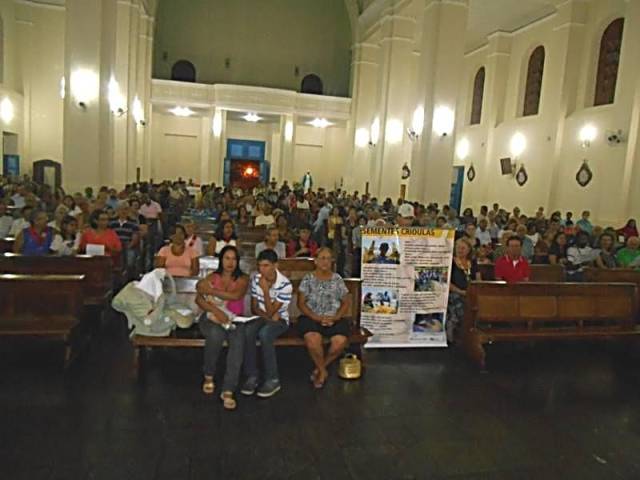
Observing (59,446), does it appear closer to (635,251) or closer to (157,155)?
(635,251)

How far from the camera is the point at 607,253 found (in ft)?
28.8

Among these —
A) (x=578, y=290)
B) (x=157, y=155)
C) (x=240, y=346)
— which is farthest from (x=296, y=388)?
(x=157, y=155)

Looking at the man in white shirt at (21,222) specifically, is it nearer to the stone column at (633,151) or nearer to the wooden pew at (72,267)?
the wooden pew at (72,267)

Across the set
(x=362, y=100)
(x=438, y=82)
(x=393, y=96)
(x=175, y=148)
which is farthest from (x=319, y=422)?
(x=175, y=148)

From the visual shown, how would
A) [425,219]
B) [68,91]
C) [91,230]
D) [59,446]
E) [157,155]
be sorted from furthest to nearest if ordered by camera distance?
[157,155] < [68,91] < [425,219] < [91,230] < [59,446]

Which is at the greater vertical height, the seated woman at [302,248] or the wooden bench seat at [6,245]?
the seated woman at [302,248]

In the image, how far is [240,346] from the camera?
471cm

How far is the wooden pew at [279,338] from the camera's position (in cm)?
491

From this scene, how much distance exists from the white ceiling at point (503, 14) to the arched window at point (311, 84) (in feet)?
39.1

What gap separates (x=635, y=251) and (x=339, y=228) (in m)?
5.44

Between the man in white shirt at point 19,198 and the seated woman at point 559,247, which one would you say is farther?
the man in white shirt at point 19,198

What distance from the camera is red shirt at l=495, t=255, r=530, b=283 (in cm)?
669

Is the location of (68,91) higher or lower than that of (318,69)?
lower

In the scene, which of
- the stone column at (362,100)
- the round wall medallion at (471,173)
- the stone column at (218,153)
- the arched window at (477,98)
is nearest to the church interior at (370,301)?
the round wall medallion at (471,173)
